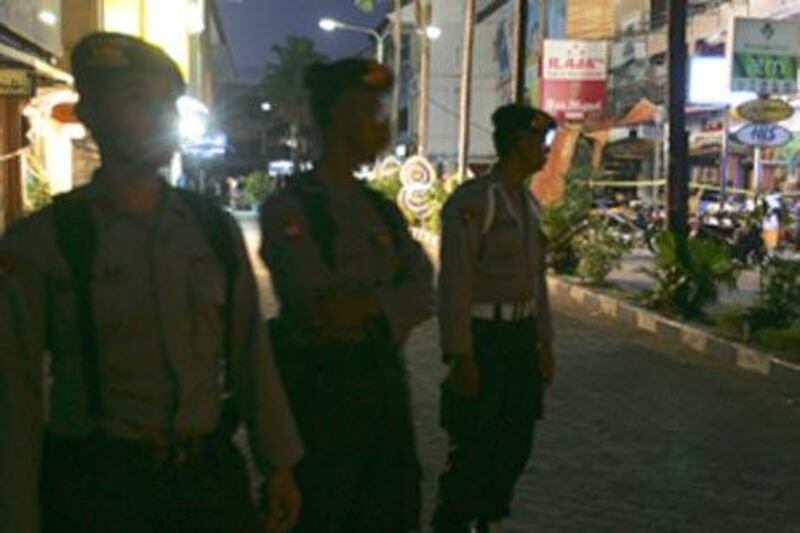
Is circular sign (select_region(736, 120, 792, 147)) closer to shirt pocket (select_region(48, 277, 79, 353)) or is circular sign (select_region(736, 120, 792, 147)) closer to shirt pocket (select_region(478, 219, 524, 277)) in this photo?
shirt pocket (select_region(478, 219, 524, 277))

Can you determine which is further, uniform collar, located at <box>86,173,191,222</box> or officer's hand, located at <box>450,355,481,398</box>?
officer's hand, located at <box>450,355,481,398</box>

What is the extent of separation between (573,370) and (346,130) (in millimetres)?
6980

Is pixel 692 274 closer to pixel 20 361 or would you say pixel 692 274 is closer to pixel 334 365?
pixel 334 365

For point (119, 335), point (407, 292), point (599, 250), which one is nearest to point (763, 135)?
point (599, 250)

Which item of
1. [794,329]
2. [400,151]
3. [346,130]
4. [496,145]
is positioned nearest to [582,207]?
[794,329]

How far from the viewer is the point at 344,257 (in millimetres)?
3656

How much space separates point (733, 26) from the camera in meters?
17.8

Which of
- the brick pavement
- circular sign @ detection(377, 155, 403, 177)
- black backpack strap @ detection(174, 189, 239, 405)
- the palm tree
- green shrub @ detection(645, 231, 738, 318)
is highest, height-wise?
the palm tree

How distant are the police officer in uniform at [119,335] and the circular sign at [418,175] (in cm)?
2590

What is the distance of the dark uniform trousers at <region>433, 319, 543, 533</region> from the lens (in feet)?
16.0

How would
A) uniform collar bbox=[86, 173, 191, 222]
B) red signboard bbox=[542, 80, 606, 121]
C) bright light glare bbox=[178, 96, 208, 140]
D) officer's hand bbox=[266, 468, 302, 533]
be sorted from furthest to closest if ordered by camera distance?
red signboard bbox=[542, 80, 606, 121]
bright light glare bbox=[178, 96, 208, 140]
officer's hand bbox=[266, 468, 302, 533]
uniform collar bbox=[86, 173, 191, 222]

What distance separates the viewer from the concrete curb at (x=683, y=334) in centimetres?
1016

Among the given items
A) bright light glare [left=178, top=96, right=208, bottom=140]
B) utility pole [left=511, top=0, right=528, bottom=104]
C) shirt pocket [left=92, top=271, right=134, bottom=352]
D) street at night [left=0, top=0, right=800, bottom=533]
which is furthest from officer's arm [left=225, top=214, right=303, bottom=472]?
utility pole [left=511, top=0, right=528, bottom=104]

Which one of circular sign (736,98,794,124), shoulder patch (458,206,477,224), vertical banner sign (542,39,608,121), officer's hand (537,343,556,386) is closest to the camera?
shoulder patch (458,206,477,224)
